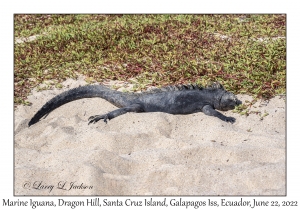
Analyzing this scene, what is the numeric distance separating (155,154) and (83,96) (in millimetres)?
2153

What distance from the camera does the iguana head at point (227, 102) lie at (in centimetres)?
596

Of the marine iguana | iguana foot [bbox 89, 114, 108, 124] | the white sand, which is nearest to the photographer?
the white sand

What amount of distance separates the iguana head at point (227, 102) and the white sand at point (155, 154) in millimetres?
92

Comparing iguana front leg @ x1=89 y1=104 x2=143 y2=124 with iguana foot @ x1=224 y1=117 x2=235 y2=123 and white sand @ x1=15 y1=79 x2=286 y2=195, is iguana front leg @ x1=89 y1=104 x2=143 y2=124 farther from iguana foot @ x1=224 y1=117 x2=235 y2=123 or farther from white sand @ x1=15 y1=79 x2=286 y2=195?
iguana foot @ x1=224 y1=117 x2=235 y2=123

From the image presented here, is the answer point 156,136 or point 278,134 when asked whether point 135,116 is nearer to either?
point 156,136

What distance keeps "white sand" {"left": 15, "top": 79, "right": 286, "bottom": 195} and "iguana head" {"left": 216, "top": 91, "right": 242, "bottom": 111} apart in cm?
9

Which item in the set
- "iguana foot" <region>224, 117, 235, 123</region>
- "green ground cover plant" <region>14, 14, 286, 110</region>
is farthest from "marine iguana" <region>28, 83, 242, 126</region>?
"green ground cover plant" <region>14, 14, 286, 110</region>

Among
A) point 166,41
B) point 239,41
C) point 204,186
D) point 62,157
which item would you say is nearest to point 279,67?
point 239,41

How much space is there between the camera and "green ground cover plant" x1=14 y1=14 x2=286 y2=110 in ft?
22.6

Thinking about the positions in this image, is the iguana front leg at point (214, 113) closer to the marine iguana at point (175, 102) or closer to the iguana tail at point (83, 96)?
the marine iguana at point (175, 102)

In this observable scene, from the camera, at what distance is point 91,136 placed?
5348 millimetres

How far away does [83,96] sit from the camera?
6.56 metres

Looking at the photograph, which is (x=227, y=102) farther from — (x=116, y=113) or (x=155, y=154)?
(x=155, y=154)

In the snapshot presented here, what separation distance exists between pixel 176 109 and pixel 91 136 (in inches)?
50.1
